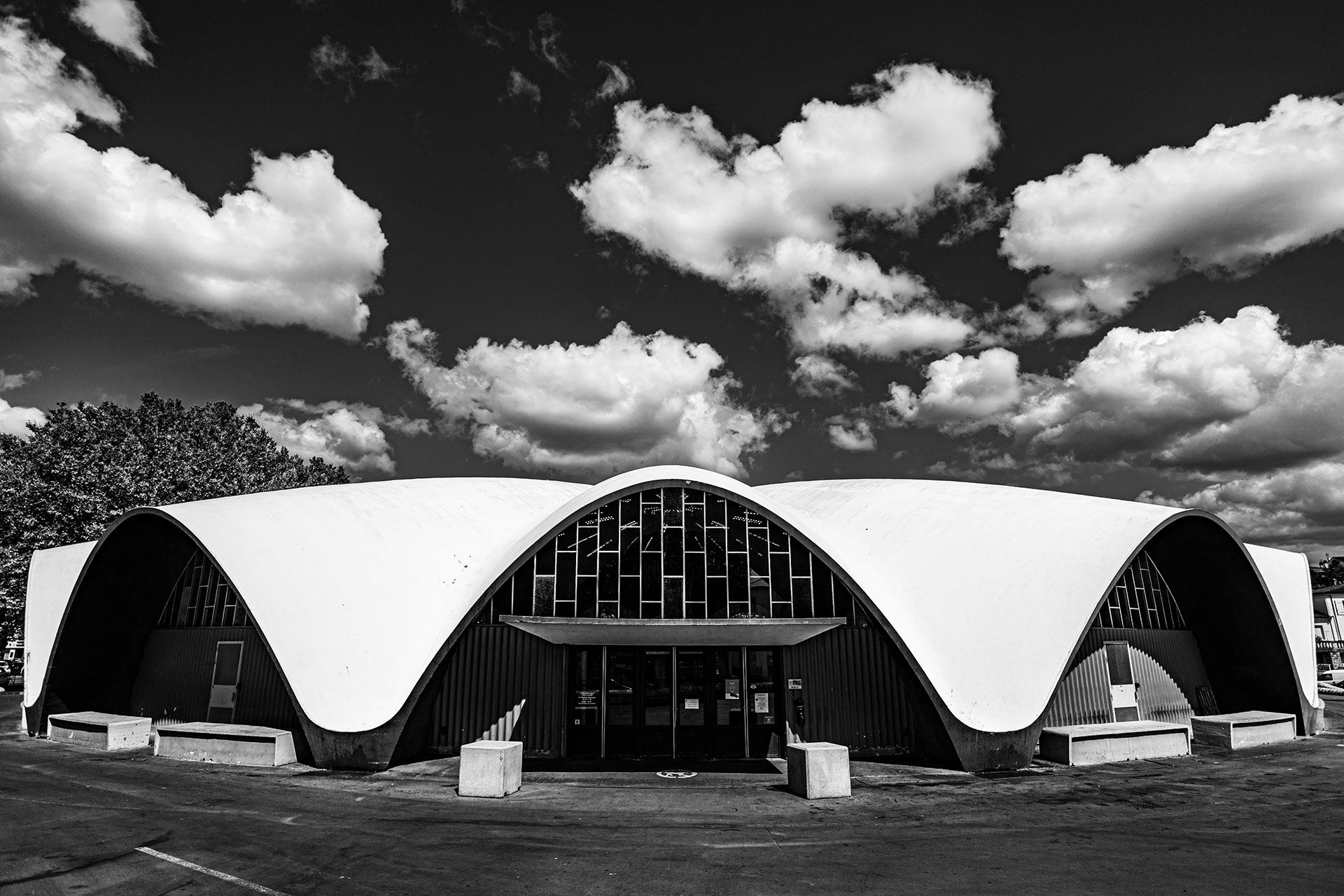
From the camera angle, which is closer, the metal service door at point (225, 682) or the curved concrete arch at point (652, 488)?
the curved concrete arch at point (652, 488)

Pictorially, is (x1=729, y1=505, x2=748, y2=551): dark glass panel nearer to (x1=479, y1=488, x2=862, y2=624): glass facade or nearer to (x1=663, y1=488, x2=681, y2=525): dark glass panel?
(x1=479, y1=488, x2=862, y2=624): glass facade

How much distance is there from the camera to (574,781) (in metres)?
13.6

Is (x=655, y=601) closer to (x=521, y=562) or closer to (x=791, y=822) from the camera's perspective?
(x=521, y=562)

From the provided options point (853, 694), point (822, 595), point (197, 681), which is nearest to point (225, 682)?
point (197, 681)

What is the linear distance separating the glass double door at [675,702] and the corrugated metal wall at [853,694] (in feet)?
2.13

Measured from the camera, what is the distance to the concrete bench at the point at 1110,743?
603 inches

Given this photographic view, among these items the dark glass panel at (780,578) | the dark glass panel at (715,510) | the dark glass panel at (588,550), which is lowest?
the dark glass panel at (780,578)

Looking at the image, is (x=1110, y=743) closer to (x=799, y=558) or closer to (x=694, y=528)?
(x=799, y=558)

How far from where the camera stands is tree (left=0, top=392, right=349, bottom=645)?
31266 millimetres

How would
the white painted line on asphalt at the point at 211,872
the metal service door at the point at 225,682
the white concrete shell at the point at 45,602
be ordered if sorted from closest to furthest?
the white painted line on asphalt at the point at 211,872
the metal service door at the point at 225,682
the white concrete shell at the point at 45,602

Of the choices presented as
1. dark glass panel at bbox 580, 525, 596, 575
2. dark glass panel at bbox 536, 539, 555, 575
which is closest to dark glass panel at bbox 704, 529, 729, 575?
dark glass panel at bbox 580, 525, 596, 575

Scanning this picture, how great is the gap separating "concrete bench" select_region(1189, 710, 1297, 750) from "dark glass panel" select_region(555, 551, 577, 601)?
1639 cm

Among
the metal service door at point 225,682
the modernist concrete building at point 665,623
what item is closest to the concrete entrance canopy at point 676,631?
the modernist concrete building at point 665,623

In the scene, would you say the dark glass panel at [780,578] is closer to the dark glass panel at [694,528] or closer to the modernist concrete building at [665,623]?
the modernist concrete building at [665,623]
